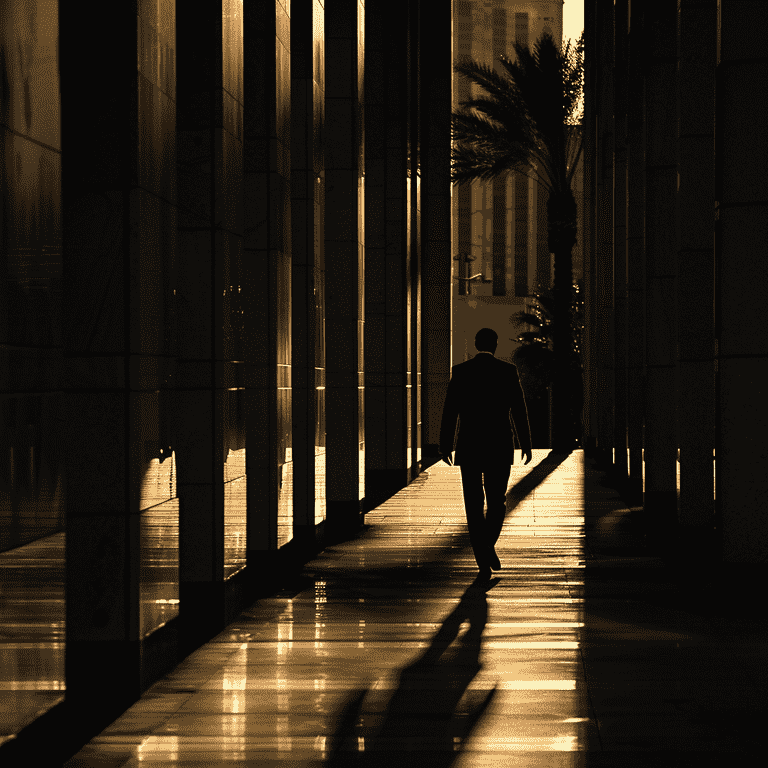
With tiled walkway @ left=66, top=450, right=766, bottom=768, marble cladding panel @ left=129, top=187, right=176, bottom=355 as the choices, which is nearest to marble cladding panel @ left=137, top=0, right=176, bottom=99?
marble cladding panel @ left=129, top=187, right=176, bottom=355

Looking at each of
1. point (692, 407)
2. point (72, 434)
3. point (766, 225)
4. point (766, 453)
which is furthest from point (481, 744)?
point (692, 407)

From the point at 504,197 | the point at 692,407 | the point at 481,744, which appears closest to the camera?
the point at 481,744

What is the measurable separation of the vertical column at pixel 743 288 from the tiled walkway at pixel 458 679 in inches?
34.0

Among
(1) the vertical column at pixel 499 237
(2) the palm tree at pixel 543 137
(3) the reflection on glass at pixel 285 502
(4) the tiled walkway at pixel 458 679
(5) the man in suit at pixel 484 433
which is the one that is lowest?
(4) the tiled walkway at pixel 458 679

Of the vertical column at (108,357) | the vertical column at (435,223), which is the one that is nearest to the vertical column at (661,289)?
the vertical column at (108,357)

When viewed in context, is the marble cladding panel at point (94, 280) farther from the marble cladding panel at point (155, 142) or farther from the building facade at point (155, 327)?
the marble cladding panel at point (155, 142)

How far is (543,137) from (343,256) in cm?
1780

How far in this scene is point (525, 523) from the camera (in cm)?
1455

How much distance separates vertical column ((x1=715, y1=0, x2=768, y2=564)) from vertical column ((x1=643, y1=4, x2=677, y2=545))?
5.23 m

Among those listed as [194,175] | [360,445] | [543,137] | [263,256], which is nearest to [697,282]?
[360,445]

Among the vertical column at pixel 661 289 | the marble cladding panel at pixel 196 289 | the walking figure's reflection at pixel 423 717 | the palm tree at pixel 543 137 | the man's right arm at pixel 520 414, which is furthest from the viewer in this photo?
the palm tree at pixel 543 137

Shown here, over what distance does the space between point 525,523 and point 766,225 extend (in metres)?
6.19

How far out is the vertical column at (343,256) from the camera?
47.2ft

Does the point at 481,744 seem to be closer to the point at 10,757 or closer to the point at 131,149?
the point at 10,757
